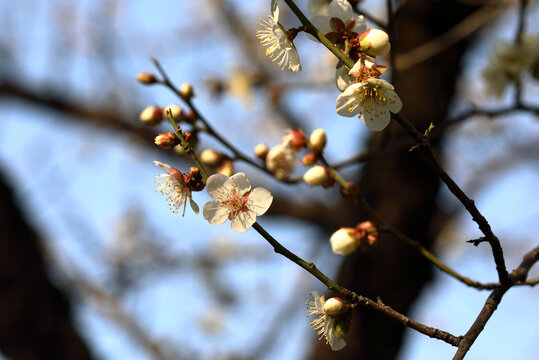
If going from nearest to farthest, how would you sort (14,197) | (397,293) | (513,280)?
(513,280), (397,293), (14,197)

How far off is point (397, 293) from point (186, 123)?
141cm

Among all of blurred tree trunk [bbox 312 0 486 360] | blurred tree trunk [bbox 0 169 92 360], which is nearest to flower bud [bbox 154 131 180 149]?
blurred tree trunk [bbox 312 0 486 360]

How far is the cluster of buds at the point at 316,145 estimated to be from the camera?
1.03 meters

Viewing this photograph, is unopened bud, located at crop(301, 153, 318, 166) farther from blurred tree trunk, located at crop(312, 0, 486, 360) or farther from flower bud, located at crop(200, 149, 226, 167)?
blurred tree trunk, located at crop(312, 0, 486, 360)

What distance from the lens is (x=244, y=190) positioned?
823 mm

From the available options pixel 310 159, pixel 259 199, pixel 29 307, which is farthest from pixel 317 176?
pixel 29 307

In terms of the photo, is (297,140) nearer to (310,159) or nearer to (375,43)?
(310,159)

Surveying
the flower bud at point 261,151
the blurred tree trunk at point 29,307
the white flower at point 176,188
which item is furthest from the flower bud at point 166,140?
the blurred tree trunk at point 29,307

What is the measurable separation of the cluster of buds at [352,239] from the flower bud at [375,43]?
13.4 inches

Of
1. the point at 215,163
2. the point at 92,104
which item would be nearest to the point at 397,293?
the point at 215,163

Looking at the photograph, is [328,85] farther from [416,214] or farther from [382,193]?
[416,214]

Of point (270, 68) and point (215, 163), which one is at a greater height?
point (270, 68)

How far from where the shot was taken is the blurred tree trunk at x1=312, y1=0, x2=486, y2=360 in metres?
2.17

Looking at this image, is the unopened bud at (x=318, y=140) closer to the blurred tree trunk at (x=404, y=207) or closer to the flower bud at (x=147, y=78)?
the flower bud at (x=147, y=78)
